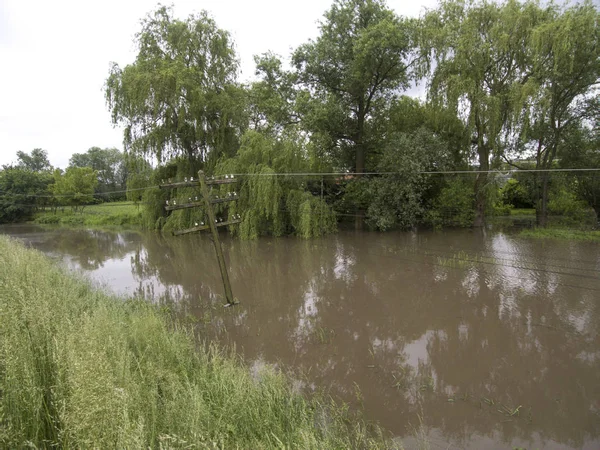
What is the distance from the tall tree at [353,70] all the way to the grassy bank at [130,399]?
1378 cm

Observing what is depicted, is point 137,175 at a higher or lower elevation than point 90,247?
higher

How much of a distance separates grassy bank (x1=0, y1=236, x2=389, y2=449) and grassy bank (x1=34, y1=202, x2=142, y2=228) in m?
24.3

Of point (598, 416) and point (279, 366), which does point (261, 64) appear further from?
point (598, 416)

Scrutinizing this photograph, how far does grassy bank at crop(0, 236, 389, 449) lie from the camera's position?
2127 millimetres

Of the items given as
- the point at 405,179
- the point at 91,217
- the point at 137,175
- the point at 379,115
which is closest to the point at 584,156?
the point at 405,179

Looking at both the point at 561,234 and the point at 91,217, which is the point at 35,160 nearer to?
the point at 91,217

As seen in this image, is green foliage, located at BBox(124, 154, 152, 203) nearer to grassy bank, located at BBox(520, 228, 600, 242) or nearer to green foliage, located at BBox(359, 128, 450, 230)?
green foliage, located at BBox(359, 128, 450, 230)

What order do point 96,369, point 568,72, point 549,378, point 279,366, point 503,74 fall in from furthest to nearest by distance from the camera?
point 503,74
point 568,72
point 279,366
point 549,378
point 96,369

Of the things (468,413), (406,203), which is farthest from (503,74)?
(468,413)

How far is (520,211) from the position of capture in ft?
74.2

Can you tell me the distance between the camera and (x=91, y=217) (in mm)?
31125

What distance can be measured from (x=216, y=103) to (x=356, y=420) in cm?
1715

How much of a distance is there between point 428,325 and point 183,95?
15899mm

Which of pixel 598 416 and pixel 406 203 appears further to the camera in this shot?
pixel 406 203
